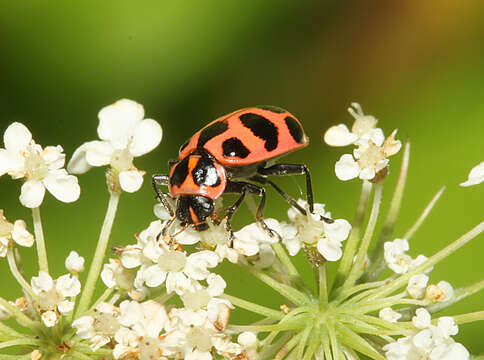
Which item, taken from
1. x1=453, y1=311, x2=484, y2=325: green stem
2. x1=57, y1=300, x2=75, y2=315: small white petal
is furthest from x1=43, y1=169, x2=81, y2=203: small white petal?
x1=453, y1=311, x2=484, y2=325: green stem

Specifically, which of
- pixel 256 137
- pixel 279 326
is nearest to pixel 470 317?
pixel 279 326

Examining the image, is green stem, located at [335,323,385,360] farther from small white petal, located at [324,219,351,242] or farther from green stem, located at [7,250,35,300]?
green stem, located at [7,250,35,300]

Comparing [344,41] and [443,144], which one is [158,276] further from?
[344,41]

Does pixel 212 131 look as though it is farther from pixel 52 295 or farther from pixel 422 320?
pixel 422 320

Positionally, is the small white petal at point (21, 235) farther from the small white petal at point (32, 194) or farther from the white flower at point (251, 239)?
the white flower at point (251, 239)

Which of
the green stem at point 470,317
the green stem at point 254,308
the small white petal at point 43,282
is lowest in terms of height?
the green stem at point 470,317

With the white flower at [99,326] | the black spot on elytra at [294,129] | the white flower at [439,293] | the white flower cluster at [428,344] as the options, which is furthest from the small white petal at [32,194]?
the white flower at [439,293]

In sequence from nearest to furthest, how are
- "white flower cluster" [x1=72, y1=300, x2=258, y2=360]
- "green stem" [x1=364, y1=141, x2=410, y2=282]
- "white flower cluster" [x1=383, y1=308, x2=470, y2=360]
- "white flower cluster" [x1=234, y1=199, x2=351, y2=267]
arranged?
"white flower cluster" [x1=383, y1=308, x2=470, y2=360], "white flower cluster" [x1=72, y1=300, x2=258, y2=360], "white flower cluster" [x1=234, y1=199, x2=351, y2=267], "green stem" [x1=364, y1=141, x2=410, y2=282]
